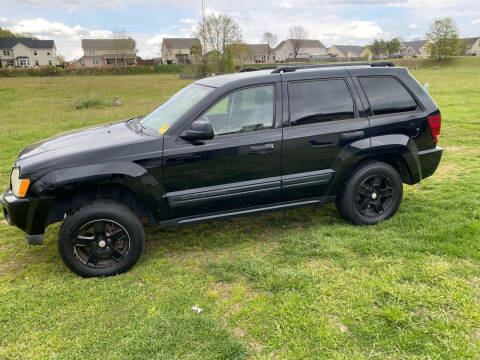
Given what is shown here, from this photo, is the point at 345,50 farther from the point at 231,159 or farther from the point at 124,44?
the point at 231,159

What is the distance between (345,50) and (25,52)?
9205 cm

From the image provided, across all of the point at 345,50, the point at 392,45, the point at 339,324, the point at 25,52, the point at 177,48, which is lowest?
the point at 339,324

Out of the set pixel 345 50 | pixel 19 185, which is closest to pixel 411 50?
pixel 345 50

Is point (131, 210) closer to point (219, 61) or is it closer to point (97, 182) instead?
point (97, 182)

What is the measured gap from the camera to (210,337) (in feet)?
9.15

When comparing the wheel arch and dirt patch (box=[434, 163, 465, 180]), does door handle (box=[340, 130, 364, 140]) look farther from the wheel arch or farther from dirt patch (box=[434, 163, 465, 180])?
dirt patch (box=[434, 163, 465, 180])

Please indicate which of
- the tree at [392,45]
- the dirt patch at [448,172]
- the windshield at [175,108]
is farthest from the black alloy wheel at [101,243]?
the tree at [392,45]

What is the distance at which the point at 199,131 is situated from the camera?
11.8 feet

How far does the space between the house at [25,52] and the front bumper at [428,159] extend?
300 ft

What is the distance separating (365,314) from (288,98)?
227cm

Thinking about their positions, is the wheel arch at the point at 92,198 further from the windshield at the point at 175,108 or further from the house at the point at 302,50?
the house at the point at 302,50

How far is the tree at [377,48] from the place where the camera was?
101250 millimetres

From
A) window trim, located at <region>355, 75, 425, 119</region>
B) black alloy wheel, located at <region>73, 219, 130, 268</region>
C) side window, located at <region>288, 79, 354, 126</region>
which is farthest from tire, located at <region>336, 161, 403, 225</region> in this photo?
black alloy wheel, located at <region>73, 219, 130, 268</region>

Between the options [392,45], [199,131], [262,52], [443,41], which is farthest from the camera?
[262,52]
